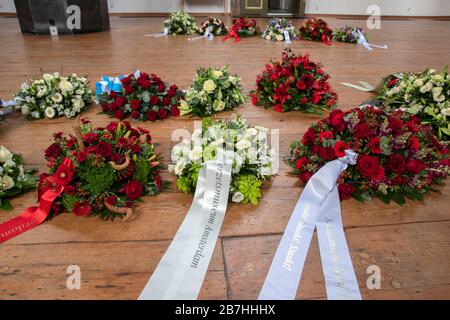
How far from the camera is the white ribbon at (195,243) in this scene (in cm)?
108

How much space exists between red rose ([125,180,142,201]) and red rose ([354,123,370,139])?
0.93 meters

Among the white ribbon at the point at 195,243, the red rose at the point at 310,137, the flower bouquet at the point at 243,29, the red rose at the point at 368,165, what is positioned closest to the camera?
the white ribbon at the point at 195,243

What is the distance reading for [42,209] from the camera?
139 centimetres

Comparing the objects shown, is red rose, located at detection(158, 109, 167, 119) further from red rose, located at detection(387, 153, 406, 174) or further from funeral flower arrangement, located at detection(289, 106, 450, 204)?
red rose, located at detection(387, 153, 406, 174)

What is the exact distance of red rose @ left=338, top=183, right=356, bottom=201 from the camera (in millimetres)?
1518

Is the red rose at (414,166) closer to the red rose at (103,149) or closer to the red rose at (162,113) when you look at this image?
the red rose at (103,149)

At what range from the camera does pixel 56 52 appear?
4.35 metres

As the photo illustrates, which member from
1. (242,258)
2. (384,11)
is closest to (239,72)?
(242,258)

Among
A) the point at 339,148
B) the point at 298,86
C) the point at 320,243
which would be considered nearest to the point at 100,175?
the point at 320,243

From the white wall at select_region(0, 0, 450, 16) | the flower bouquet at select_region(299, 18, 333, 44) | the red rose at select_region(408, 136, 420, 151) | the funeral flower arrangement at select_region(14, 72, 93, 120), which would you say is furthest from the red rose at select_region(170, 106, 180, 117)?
the white wall at select_region(0, 0, 450, 16)

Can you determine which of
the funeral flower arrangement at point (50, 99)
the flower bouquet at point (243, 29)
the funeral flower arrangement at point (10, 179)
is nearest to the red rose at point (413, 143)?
the funeral flower arrangement at point (10, 179)

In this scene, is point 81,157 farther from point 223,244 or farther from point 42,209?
point 223,244

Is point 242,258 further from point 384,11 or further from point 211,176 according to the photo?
point 384,11

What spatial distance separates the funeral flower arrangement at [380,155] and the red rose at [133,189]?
2.35 ft
